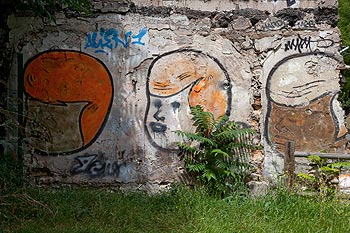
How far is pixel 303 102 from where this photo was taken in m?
6.20

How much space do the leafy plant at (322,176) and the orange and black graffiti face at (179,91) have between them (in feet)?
4.86

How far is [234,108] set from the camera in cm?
629

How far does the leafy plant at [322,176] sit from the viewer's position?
540 centimetres

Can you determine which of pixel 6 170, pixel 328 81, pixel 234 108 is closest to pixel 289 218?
pixel 234 108

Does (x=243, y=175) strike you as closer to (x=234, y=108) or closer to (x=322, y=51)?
(x=234, y=108)

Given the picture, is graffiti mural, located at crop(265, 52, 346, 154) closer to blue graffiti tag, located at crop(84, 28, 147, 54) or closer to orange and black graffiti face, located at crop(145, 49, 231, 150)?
orange and black graffiti face, located at crop(145, 49, 231, 150)

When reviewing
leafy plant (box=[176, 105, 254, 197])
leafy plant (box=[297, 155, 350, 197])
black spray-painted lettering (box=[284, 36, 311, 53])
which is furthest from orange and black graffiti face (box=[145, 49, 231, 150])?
leafy plant (box=[297, 155, 350, 197])

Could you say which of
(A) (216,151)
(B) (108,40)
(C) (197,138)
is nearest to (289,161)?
(A) (216,151)

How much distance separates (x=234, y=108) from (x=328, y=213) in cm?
208

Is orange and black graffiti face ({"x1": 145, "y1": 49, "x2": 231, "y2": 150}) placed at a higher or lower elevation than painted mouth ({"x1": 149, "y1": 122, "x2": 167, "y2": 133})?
higher

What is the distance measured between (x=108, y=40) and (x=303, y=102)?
9.98ft

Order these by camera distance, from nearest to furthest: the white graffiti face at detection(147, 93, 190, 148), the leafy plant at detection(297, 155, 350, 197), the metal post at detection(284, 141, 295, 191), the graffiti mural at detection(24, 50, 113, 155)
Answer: the leafy plant at detection(297, 155, 350, 197), the metal post at detection(284, 141, 295, 191), the graffiti mural at detection(24, 50, 113, 155), the white graffiti face at detection(147, 93, 190, 148)

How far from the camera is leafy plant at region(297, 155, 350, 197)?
5.40 metres

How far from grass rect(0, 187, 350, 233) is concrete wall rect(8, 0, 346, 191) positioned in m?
0.66
